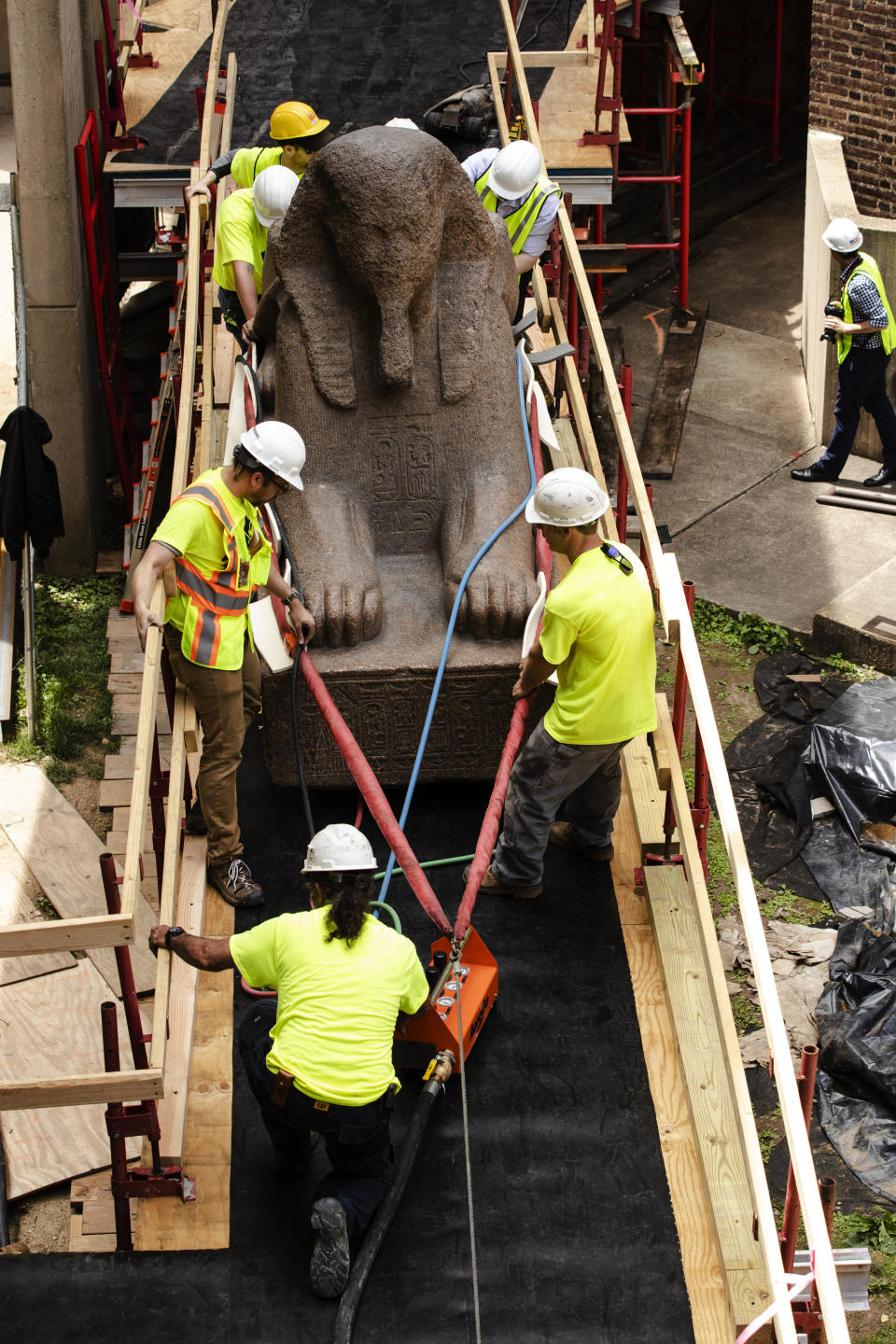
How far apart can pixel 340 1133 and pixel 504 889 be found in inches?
75.3

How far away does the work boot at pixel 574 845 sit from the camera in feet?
24.1

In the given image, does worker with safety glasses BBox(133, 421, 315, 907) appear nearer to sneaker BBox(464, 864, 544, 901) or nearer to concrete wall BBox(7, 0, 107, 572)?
sneaker BBox(464, 864, 544, 901)

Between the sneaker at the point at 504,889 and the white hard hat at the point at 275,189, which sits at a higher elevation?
the white hard hat at the point at 275,189

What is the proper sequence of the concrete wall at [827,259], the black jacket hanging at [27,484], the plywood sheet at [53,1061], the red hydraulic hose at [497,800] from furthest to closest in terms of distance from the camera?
the concrete wall at [827,259] → the black jacket hanging at [27,484] → the plywood sheet at [53,1061] → the red hydraulic hose at [497,800]

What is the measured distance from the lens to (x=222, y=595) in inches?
267

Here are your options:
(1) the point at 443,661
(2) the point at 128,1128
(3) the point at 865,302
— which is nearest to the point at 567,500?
(1) the point at 443,661

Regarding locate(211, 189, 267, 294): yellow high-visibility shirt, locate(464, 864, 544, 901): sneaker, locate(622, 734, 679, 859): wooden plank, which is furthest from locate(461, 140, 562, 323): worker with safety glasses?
locate(464, 864, 544, 901): sneaker

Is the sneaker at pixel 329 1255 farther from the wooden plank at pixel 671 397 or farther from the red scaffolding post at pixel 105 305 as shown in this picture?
the red scaffolding post at pixel 105 305

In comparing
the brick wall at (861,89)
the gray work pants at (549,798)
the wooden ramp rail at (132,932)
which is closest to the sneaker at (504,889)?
the gray work pants at (549,798)

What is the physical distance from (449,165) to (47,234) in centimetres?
584

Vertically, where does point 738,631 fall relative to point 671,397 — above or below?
below

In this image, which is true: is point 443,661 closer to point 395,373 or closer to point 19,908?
point 395,373

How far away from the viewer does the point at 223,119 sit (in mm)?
12172

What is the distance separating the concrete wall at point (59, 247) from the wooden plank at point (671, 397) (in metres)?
4.62
